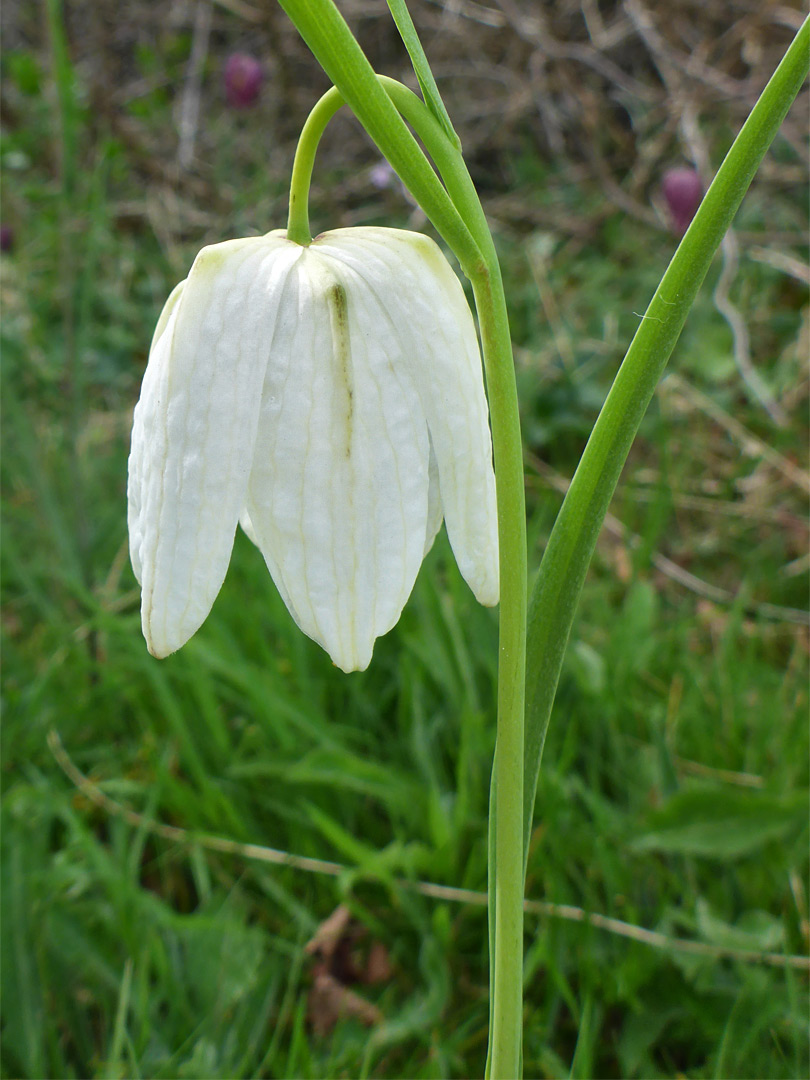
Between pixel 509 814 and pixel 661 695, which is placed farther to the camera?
pixel 661 695

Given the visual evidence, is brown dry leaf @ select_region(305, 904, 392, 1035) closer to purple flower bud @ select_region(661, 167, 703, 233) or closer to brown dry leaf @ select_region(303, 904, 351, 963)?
brown dry leaf @ select_region(303, 904, 351, 963)

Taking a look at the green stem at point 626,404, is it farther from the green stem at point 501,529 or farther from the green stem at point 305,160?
the green stem at point 305,160

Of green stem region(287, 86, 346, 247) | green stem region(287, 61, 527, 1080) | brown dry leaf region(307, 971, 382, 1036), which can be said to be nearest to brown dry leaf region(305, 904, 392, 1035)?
brown dry leaf region(307, 971, 382, 1036)

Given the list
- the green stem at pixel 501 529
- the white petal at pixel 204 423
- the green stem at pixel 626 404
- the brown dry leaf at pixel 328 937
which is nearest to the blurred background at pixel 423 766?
the brown dry leaf at pixel 328 937

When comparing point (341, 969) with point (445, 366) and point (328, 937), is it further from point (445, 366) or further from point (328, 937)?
point (445, 366)

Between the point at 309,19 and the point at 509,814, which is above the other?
the point at 309,19

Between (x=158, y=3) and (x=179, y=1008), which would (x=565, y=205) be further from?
(x=179, y=1008)

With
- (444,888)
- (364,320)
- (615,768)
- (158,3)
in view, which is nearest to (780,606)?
(615,768)
